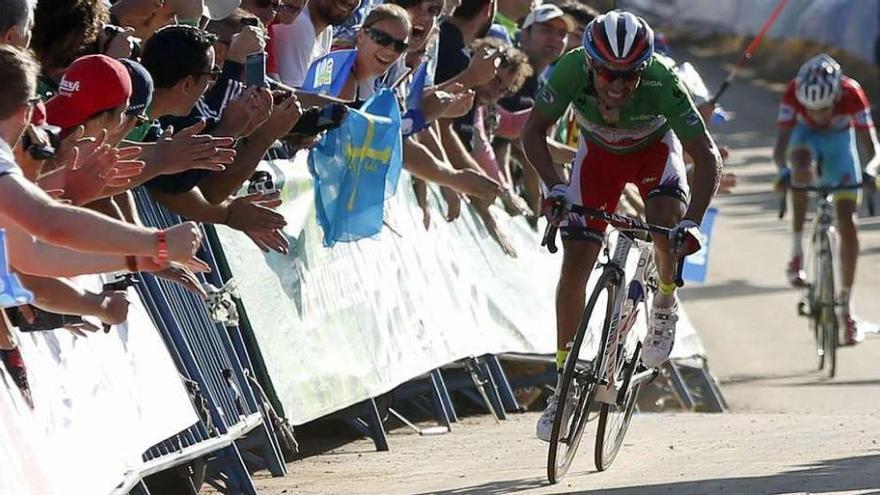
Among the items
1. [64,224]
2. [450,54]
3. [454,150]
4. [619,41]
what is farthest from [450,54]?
[64,224]

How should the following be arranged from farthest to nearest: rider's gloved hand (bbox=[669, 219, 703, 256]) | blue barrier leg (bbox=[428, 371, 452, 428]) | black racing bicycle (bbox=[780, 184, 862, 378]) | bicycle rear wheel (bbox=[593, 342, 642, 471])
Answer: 1. black racing bicycle (bbox=[780, 184, 862, 378])
2. blue barrier leg (bbox=[428, 371, 452, 428])
3. bicycle rear wheel (bbox=[593, 342, 642, 471])
4. rider's gloved hand (bbox=[669, 219, 703, 256])

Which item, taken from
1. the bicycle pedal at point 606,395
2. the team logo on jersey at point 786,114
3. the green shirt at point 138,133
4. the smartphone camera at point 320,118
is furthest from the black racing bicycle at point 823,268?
the green shirt at point 138,133

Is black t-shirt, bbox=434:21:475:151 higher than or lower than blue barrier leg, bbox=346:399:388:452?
higher

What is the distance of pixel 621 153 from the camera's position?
9.53m

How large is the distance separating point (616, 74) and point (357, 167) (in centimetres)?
166

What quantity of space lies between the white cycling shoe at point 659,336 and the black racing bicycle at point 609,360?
97 mm

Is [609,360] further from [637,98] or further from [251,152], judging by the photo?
[251,152]

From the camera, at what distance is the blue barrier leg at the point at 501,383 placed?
1209cm

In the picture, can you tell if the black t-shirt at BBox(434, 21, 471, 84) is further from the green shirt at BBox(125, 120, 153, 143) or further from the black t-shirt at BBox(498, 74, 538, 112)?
the green shirt at BBox(125, 120, 153, 143)

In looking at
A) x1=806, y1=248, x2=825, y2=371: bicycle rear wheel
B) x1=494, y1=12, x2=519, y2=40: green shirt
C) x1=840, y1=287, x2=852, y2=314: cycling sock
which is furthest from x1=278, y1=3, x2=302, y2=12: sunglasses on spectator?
x1=840, y1=287, x2=852, y2=314: cycling sock

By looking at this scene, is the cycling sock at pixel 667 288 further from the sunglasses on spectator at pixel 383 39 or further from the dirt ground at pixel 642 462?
the sunglasses on spectator at pixel 383 39

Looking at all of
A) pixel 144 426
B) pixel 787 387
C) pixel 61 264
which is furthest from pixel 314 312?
pixel 787 387

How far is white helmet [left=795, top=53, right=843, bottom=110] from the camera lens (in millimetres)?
16438

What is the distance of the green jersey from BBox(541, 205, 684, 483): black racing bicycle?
0.53 meters
